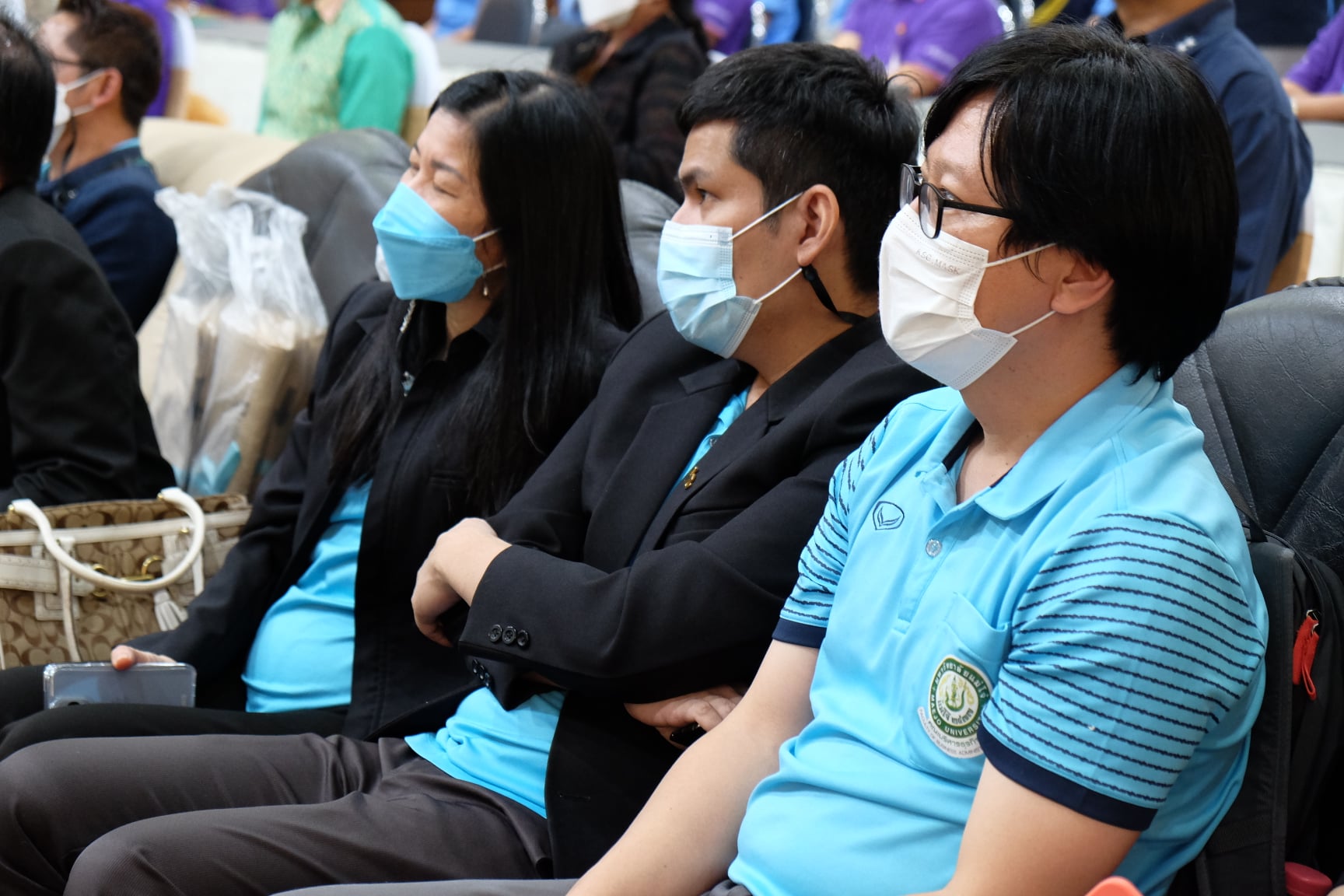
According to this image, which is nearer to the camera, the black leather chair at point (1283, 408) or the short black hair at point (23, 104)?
the black leather chair at point (1283, 408)

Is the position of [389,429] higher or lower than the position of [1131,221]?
lower

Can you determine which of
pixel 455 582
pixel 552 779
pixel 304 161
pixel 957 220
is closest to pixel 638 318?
pixel 455 582

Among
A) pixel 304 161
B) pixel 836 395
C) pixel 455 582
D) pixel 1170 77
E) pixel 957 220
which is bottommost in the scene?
pixel 304 161

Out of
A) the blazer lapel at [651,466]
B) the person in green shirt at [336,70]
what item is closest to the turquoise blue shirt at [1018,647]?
the blazer lapel at [651,466]

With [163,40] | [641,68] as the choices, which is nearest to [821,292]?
[641,68]

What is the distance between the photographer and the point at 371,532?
2.09 metres

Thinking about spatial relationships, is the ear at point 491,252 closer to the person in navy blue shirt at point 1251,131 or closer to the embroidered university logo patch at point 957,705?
the embroidered university logo patch at point 957,705

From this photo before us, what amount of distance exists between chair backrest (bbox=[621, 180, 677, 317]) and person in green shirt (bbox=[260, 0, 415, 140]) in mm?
1955

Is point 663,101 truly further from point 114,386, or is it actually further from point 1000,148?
point 1000,148

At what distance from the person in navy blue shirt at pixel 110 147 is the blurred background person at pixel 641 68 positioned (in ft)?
3.55

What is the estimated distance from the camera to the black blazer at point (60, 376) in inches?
94.3

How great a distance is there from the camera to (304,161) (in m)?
3.36

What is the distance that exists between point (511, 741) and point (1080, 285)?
93 cm

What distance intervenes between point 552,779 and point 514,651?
0.16 metres
